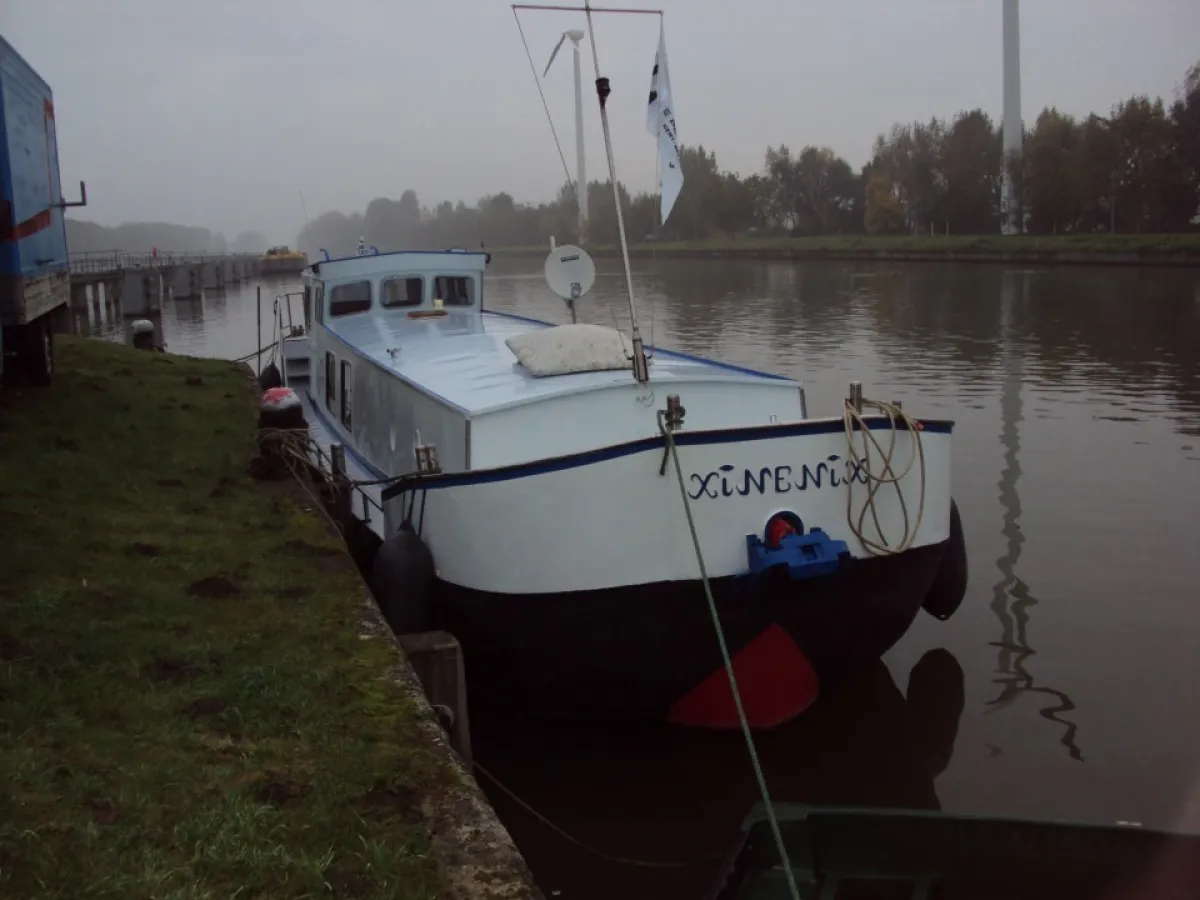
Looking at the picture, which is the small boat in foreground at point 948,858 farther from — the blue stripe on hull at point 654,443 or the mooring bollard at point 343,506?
the mooring bollard at point 343,506

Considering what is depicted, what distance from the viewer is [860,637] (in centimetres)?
741

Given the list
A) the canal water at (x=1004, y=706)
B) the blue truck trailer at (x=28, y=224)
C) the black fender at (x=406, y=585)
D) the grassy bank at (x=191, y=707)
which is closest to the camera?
the grassy bank at (x=191, y=707)

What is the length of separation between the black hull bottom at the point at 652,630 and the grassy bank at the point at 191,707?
3.36 ft

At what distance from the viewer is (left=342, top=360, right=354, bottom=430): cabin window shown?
1243 centimetres

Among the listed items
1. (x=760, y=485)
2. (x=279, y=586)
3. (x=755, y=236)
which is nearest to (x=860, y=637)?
(x=760, y=485)

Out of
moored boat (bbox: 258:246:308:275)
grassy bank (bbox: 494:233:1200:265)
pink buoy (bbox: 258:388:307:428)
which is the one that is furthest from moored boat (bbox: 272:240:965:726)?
moored boat (bbox: 258:246:308:275)

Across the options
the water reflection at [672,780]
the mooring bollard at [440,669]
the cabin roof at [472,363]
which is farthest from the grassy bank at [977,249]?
the mooring bollard at [440,669]

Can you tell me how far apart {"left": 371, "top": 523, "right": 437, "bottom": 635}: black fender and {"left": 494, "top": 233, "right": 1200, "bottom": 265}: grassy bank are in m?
52.3

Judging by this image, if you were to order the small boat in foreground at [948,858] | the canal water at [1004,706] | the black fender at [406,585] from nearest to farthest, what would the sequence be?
the small boat in foreground at [948,858], the canal water at [1004,706], the black fender at [406,585]

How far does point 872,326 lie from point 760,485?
101ft

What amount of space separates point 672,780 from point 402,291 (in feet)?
29.4

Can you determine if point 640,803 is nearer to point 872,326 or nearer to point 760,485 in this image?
point 760,485

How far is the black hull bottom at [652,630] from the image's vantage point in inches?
269

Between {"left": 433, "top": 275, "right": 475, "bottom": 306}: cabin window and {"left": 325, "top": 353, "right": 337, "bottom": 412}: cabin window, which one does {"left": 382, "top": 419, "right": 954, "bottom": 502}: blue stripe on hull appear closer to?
{"left": 325, "top": 353, "right": 337, "bottom": 412}: cabin window
